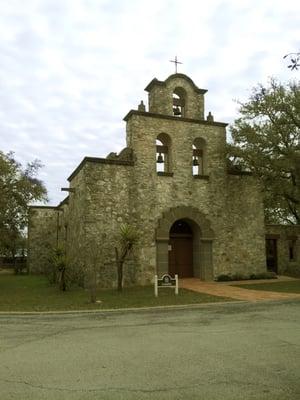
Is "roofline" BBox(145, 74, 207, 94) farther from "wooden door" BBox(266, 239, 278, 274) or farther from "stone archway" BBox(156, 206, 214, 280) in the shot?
"wooden door" BBox(266, 239, 278, 274)

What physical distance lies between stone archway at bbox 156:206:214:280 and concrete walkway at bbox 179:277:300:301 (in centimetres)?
74

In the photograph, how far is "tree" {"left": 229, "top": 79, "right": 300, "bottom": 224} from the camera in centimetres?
2061

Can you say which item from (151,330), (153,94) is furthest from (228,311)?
(153,94)

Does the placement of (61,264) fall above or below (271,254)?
below

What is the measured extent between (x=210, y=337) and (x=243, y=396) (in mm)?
3499

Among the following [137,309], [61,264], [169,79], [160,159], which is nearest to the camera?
[137,309]

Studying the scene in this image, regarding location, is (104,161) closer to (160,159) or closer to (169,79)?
(160,159)

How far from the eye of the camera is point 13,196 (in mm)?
21328

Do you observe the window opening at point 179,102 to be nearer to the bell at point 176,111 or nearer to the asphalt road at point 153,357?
the bell at point 176,111

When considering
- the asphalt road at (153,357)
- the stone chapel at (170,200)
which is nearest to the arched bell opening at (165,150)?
the stone chapel at (170,200)

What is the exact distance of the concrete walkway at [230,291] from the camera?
50.4ft

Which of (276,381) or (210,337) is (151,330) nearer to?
(210,337)

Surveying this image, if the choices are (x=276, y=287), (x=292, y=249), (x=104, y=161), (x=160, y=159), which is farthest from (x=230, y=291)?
(x=292, y=249)

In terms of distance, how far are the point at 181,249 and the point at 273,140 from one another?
711cm
